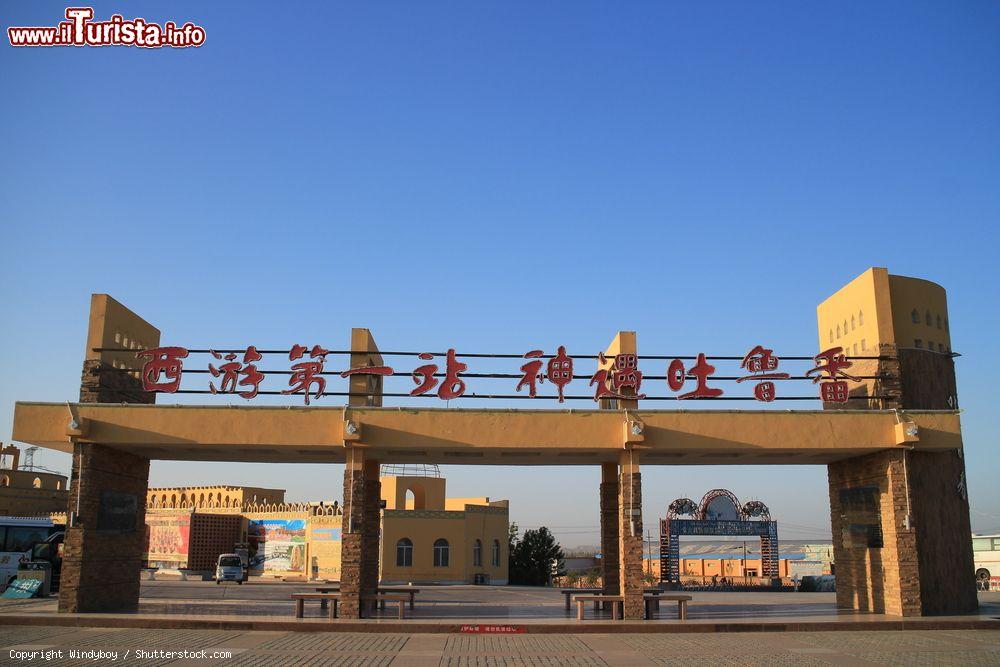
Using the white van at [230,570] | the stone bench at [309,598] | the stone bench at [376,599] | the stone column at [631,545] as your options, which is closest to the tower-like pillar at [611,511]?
the stone column at [631,545]

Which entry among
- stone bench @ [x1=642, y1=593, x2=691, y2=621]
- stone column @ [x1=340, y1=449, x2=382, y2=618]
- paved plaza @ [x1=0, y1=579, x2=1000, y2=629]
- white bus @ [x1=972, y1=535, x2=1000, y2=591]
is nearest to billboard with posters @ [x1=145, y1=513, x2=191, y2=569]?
paved plaza @ [x1=0, y1=579, x2=1000, y2=629]

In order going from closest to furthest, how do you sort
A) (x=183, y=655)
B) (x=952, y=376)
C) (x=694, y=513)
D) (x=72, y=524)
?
(x=183, y=655), (x=72, y=524), (x=952, y=376), (x=694, y=513)

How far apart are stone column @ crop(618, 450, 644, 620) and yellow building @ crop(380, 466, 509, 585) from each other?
21.6m

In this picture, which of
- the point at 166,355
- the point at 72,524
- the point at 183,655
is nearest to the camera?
the point at 183,655

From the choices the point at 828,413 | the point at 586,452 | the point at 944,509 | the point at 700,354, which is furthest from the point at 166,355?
the point at 944,509

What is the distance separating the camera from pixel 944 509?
20.3 metres

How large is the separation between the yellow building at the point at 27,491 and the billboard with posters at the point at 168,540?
7.04 metres

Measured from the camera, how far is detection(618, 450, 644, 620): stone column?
61.3 ft

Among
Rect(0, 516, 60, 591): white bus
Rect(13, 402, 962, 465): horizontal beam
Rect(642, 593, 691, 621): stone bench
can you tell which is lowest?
Rect(642, 593, 691, 621): stone bench

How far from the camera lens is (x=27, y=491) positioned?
48.6m

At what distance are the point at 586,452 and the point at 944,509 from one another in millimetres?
9040

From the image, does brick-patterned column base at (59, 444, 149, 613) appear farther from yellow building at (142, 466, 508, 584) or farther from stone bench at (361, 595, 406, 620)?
yellow building at (142, 466, 508, 584)

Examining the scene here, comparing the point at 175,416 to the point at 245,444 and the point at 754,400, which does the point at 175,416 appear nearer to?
the point at 245,444

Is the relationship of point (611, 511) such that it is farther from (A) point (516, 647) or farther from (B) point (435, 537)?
(B) point (435, 537)
